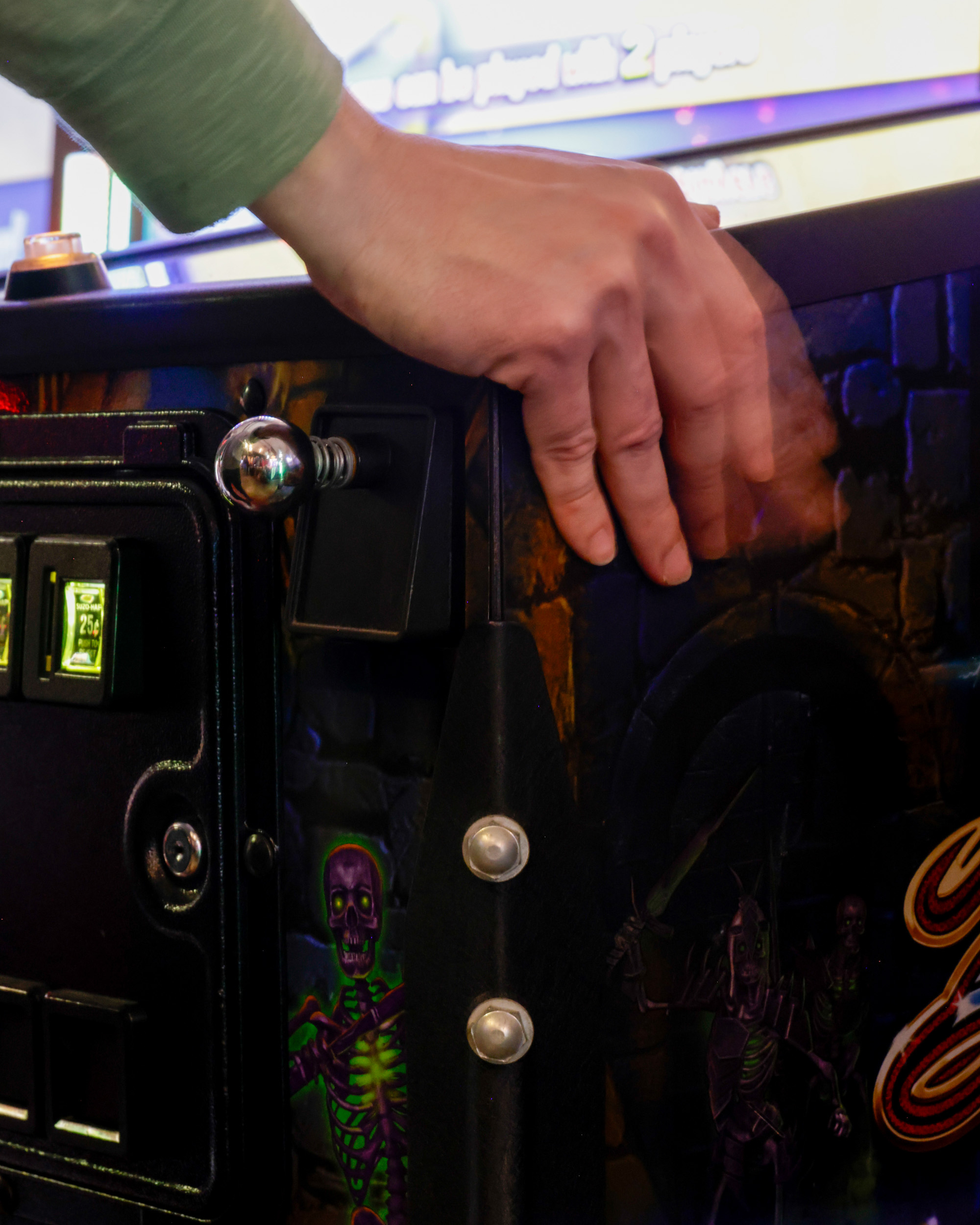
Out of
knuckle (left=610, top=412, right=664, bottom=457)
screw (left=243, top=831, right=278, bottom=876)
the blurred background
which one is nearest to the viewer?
knuckle (left=610, top=412, right=664, bottom=457)

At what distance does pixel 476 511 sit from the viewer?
23.5 inches

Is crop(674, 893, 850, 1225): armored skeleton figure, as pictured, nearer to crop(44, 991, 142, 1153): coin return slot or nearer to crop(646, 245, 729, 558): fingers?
crop(646, 245, 729, 558): fingers

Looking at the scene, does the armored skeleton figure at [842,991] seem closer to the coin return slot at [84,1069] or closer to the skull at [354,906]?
the skull at [354,906]

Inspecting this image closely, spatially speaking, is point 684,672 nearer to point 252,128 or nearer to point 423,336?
point 423,336

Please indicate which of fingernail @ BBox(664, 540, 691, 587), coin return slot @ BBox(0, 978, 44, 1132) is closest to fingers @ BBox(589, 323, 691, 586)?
fingernail @ BBox(664, 540, 691, 587)

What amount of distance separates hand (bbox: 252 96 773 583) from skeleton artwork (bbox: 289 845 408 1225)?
0.83 ft

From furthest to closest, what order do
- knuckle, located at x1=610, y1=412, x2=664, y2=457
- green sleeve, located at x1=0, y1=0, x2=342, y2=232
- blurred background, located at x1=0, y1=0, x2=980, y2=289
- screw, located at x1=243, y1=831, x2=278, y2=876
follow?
blurred background, located at x1=0, y1=0, x2=980, y2=289
screw, located at x1=243, y1=831, x2=278, y2=876
knuckle, located at x1=610, y1=412, x2=664, y2=457
green sleeve, located at x1=0, y1=0, x2=342, y2=232

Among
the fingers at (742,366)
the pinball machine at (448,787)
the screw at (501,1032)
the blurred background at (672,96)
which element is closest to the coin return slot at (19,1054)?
the pinball machine at (448,787)

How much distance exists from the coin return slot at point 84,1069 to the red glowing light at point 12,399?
1.31ft

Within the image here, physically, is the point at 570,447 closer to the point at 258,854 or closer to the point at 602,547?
the point at 602,547

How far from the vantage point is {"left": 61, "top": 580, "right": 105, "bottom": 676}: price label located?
27.4 inches

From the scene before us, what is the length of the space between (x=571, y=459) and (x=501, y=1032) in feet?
0.99

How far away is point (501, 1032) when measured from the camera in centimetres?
58

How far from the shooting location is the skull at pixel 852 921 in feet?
2.55
